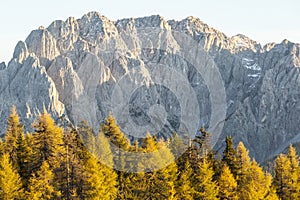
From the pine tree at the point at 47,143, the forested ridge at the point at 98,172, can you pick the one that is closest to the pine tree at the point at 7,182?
the forested ridge at the point at 98,172

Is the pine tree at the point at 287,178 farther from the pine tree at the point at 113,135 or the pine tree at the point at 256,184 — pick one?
the pine tree at the point at 113,135

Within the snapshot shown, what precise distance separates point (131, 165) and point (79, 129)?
7593mm

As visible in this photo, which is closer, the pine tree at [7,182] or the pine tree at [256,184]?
the pine tree at [7,182]

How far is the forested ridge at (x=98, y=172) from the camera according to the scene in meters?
54.9

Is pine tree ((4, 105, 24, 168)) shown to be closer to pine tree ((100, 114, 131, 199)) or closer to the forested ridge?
the forested ridge

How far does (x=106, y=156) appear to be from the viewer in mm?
57375

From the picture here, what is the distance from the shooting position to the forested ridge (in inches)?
2160

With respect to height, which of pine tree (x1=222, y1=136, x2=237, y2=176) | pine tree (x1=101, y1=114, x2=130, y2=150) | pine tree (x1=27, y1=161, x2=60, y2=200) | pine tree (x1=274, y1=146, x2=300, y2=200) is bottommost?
pine tree (x1=27, y1=161, x2=60, y2=200)

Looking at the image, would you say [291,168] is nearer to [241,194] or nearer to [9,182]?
[241,194]

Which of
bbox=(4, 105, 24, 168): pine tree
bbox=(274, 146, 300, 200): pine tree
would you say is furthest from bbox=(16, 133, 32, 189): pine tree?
bbox=(274, 146, 300, 200): pine tree

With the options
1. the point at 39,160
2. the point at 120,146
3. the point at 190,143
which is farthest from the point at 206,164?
the point at 39,160

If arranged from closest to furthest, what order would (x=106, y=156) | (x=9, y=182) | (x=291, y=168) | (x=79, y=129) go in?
(x=9, y=182) → (x=106, y=156) → (x=79, y=129) → (x=291, y=168)

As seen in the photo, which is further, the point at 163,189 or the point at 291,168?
the point at 291,168

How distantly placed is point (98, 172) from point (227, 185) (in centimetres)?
1560
